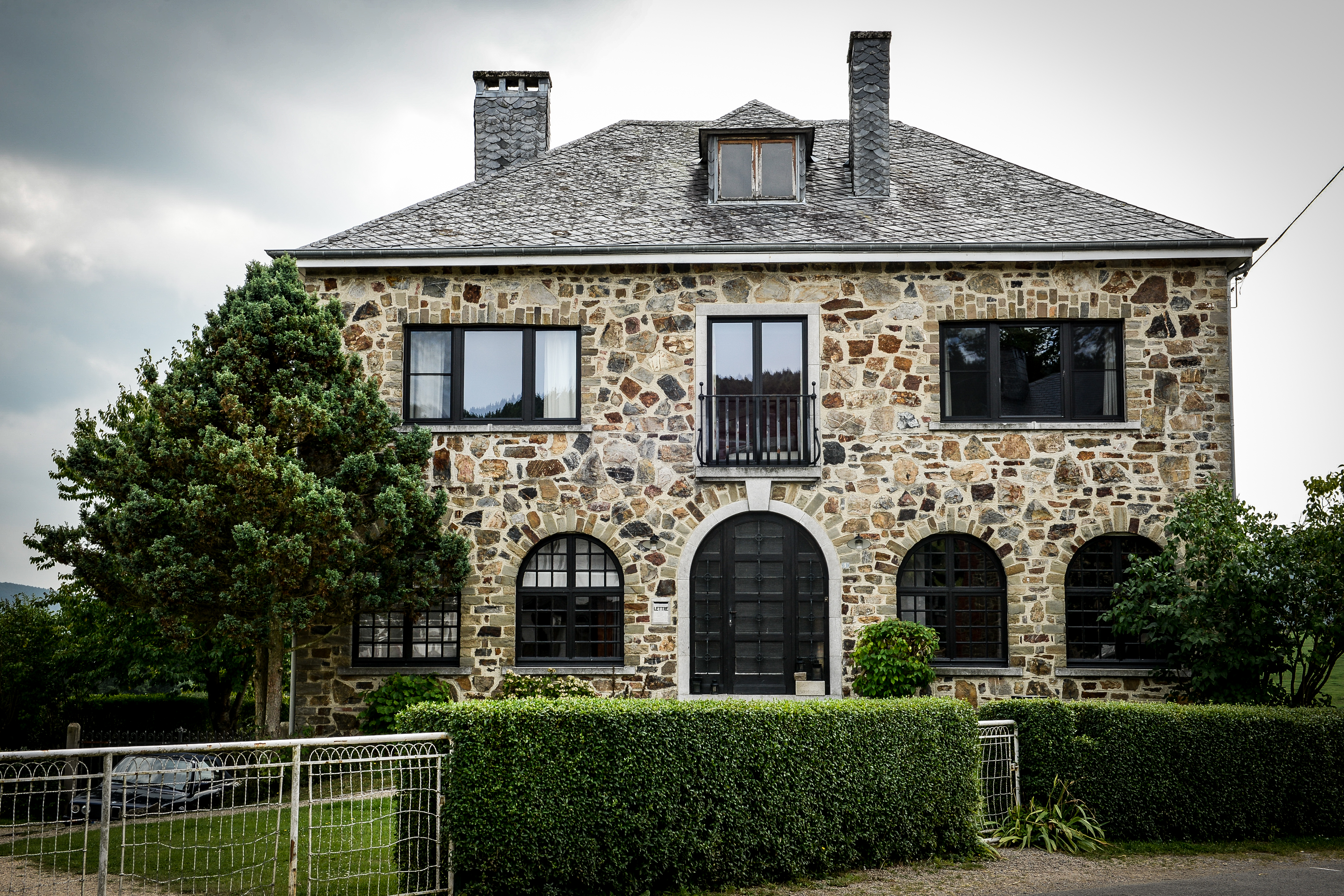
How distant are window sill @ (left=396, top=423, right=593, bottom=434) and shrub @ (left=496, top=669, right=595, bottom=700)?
3367 millimetres

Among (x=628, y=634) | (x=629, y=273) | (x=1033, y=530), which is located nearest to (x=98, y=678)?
(x=628, y=634)

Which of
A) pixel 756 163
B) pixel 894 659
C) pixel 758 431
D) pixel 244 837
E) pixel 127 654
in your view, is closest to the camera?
pixel 244 837

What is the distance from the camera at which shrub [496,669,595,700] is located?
13148 millimetres

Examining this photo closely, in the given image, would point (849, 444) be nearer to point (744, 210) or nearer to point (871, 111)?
point (744, 210)

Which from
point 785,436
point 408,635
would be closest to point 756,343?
point 785,436

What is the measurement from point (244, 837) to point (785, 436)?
28.9 feet

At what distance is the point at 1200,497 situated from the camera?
43.2 ft

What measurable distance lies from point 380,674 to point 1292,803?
11111 mm

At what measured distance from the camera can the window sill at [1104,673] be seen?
13.4 metres

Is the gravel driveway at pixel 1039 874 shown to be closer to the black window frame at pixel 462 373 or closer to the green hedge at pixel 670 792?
the green hedge at pixel 670 792

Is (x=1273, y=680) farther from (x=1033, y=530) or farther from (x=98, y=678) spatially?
(x=98, y=678)

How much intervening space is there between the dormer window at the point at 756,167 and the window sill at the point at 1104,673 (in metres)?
8.00

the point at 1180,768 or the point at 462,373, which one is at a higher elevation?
the point at 462,373

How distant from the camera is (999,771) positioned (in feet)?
32.5
